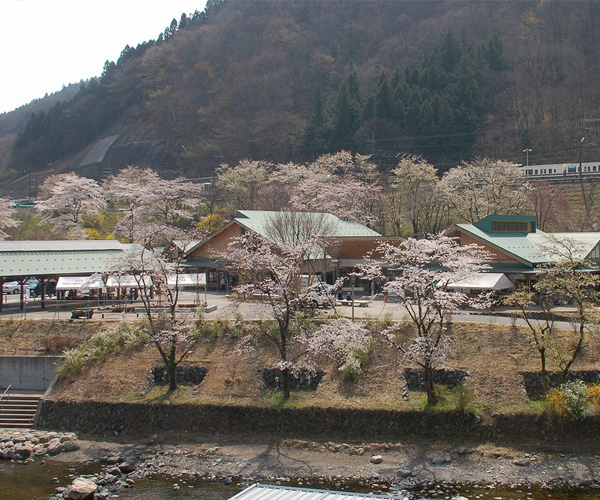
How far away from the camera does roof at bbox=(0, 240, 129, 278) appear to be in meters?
26.0

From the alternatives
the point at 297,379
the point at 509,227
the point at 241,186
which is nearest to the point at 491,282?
the point at 509,227

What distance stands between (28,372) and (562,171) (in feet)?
154

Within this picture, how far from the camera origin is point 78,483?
13750 millimetres

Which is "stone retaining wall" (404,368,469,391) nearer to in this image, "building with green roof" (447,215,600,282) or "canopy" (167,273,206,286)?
"building with green roof" (447,215,600,282)

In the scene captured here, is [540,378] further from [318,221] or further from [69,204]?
[69,204]

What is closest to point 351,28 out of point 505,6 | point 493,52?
point 505,6

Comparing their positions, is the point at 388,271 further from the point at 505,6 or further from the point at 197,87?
the point at 505,6

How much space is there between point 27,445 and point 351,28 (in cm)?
10114

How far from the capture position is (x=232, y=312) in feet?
73.2

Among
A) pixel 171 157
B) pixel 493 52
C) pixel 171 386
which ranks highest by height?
pixel 493 52

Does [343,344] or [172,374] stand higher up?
[343,344]

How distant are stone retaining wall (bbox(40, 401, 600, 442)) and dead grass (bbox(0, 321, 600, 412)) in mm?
297

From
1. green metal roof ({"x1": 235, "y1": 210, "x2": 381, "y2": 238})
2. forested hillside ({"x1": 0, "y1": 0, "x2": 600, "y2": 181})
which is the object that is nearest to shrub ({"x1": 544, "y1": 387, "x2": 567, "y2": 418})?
green metal roof ({"x1": 235, "y1": 210, "x2": 381, "y2": 238})

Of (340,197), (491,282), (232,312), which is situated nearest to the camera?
(232,312)
